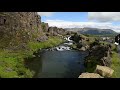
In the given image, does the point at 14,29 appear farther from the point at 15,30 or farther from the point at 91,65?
the point at 91,65

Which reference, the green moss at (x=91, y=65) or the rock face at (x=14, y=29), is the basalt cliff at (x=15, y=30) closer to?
the rock face at (x=14, y=29)

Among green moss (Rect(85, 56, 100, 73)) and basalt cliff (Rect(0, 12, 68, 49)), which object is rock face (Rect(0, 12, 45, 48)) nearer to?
basalt cliff (Rect(0, 12, 68, 49))

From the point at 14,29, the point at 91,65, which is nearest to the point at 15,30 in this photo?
the point at 14,29

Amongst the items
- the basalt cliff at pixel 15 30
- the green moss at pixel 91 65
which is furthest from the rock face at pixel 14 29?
the green moss at pixel 91 65

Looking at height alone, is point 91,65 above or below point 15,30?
below

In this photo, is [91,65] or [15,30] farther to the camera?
[15,30]

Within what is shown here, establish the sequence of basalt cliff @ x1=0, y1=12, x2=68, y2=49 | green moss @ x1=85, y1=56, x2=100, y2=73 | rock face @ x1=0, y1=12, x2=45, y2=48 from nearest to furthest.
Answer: green moss @ x1=85, y1=56, x2=100, y2=73
basalt cliff @ x1=0, y1=12, x2=68, y2=49
rock face @ x1=0, y1=12, x2=45, y2=48

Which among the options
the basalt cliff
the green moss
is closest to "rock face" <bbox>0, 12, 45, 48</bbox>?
the basalt cliff

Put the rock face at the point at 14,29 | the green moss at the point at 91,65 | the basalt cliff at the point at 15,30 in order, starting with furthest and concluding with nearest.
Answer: the rock face at the point at 14,29
the basalt cliff at the point at 15,30
the green moss at the point at 91,65

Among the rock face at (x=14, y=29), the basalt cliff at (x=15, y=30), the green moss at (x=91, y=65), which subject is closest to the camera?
the green moss at (x=91, y=65)

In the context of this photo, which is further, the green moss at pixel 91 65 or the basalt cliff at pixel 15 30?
the basalt cliff at pixel 15 30

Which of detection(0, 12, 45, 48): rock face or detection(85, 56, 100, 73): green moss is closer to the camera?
detection(85, 56, 100, 73): green moss
